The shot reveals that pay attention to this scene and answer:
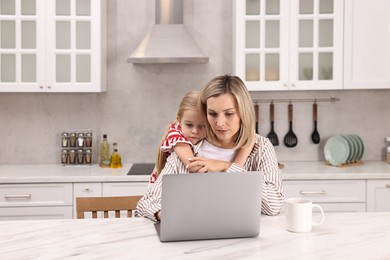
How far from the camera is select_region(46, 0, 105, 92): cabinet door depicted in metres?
3.98

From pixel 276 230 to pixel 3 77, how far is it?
261 centimetres

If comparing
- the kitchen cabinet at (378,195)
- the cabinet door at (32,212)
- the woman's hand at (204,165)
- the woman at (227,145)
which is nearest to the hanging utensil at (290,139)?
the kitchen cabinet at (378,195)

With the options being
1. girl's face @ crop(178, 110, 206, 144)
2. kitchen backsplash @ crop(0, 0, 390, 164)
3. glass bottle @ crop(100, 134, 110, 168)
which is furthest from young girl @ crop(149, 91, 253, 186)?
kitchen backsplash @ crop(0, 0, 390, 164)

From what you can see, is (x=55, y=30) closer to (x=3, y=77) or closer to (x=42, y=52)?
(x=42, y=52)

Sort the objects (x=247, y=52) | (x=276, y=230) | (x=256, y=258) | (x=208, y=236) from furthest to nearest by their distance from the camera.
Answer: (x=247, y=52)
(x=276, y=230)
(x=208, y=236)
(x=256, y=258)

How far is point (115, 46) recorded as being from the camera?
4.35 m

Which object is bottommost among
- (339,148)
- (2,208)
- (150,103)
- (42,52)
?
(2,208)

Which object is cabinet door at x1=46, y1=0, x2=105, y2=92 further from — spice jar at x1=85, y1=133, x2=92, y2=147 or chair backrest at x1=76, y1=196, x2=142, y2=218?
chair backrest at x1=76, y1=196, x2=142, y2=218

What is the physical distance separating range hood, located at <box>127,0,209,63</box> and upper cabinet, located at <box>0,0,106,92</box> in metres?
0.32

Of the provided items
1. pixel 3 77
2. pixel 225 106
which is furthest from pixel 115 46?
pixel 225 106

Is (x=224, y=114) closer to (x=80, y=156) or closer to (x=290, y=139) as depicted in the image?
(x=80, y=156)

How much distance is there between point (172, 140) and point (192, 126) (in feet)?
0.32

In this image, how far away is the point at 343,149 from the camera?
4.19 m

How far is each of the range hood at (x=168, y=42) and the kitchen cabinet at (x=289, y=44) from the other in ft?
1.06
